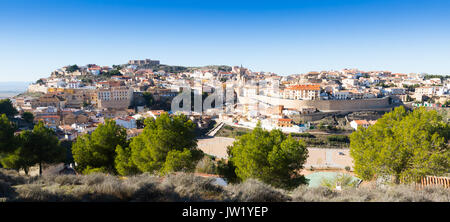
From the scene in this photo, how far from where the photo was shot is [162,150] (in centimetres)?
751

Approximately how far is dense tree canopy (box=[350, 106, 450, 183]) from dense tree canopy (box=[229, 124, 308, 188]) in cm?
179

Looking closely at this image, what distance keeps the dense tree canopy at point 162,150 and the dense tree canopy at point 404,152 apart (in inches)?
190

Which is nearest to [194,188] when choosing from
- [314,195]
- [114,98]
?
[314,195]

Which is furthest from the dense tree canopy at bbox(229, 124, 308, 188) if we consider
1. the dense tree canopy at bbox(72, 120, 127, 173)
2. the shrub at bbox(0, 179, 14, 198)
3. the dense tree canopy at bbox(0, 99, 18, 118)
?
the dense tree canopy at bbox(0, 99, 18, 118)

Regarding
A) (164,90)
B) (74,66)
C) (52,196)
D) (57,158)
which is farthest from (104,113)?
(74,66)

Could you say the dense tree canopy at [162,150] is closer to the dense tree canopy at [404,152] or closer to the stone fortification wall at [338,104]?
the dense tree canopy at [404,152]

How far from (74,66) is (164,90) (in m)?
31.1

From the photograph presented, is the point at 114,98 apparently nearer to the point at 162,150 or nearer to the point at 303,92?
the point at 303,92

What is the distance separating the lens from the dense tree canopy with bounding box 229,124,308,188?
6.81m

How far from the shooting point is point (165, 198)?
12.8 ft

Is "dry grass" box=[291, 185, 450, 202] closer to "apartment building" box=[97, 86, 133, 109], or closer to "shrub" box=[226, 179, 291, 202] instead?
"shrub" box=[226, 179, 291, 202]

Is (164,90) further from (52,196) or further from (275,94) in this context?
(52,196)

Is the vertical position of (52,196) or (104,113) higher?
(52,196)
